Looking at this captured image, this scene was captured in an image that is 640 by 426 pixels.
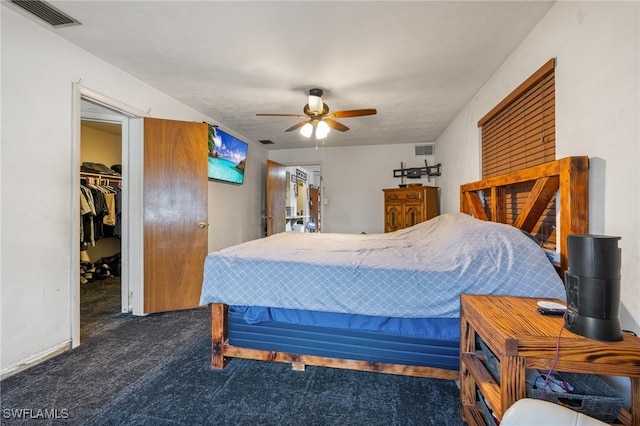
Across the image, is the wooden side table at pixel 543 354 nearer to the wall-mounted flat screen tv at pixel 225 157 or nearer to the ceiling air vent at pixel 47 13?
the ceiling air vent at pixel 47 13

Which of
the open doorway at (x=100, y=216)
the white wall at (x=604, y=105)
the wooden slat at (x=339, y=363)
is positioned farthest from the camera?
the open doorway at (x=100, y=216)

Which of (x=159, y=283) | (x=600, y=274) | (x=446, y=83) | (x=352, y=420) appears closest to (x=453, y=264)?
(x=600, y=274)

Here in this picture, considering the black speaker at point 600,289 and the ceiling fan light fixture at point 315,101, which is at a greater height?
the ceiling fan light fixture at point 315,101

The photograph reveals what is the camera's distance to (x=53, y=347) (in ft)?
6.28

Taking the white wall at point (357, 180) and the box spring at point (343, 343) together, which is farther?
the white wall at point (357, 180)

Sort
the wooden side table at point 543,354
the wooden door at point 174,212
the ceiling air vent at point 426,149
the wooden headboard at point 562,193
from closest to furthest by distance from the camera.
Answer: the wooden side table at point 543,354
the wooden headboard at point 562,193
the wooden door at point 174,212
the ceiling air vent at point 426,149

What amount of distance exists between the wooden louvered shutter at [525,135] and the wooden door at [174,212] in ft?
9.73

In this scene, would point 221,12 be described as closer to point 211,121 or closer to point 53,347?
point 211,121

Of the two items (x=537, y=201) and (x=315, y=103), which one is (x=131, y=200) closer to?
(x=315, y=103)

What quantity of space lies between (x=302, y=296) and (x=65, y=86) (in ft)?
7.75

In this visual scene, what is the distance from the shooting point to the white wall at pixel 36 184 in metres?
1.68

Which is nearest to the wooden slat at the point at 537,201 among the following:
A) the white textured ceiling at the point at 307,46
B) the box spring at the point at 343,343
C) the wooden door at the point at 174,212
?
the box spring at the point at 343,343

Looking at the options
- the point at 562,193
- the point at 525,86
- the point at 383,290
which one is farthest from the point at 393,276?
the point at 525,86

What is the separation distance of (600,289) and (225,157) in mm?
3939
